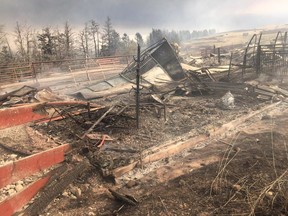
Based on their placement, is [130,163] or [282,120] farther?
[282,120]

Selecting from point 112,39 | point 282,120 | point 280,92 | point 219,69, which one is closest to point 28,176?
point 282,120

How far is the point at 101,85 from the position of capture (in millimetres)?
13539

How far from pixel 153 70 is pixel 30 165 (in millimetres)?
9128

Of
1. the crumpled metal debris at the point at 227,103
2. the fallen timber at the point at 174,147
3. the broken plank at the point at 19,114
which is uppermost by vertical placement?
the broken plank at the point at 19,114

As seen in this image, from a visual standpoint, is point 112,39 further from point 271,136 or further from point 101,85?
point 271,136

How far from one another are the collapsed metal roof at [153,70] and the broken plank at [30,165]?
7.55 metres

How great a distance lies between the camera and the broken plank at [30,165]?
16.0 ft

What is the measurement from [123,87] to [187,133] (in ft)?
20.9

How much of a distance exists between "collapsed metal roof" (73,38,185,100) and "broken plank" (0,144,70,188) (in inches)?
297

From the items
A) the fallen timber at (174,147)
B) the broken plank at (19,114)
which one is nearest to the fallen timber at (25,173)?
the broken plank at (19,114)

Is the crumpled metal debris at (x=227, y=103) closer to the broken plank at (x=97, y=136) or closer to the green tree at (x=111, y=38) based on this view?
the broken plank at (x=97, y=136)

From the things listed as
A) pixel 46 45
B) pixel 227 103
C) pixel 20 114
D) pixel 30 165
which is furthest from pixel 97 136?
pixel 46 45

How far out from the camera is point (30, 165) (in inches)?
208

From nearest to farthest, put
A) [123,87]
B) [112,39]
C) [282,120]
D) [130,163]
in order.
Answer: [130,163] → [282,120] → [123,87] → [112,39]
